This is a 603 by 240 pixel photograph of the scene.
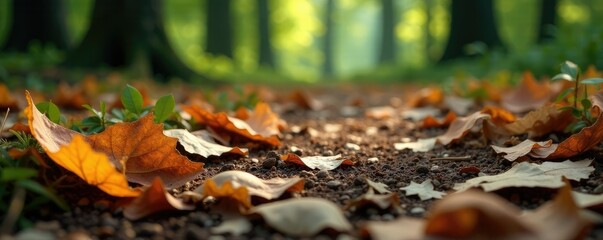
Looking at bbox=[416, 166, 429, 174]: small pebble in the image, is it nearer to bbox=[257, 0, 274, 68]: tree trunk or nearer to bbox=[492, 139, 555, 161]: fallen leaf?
bbox=[492, 139, 555, 161]: fallen leaf

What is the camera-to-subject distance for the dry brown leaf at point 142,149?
1.59 m

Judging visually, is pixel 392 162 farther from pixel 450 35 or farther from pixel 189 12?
pixel 189 12

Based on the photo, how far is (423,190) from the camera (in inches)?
62.5

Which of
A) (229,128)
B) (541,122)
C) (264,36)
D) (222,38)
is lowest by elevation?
(264,36)

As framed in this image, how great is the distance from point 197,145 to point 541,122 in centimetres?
134

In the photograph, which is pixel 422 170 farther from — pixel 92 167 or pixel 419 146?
pixel 92 167

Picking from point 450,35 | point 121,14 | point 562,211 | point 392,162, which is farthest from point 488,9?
point 562,211

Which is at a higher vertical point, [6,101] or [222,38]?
[6,101]

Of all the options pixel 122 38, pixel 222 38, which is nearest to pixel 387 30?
pixel 222 38

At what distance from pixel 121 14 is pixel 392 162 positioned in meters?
5.76

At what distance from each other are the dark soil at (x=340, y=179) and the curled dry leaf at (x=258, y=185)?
0.22 feet

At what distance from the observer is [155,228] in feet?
4.20

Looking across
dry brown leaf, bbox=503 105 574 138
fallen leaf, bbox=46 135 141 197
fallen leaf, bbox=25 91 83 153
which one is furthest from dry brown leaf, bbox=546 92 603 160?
fallen leaf, bbox=25 91 83 153

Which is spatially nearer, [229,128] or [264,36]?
[229,128]
